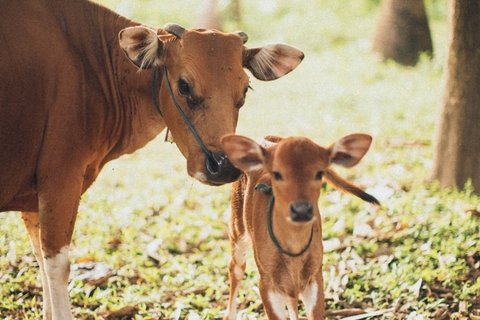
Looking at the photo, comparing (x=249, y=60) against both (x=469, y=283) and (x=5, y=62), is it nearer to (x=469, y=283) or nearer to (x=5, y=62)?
(x=5, y=62)

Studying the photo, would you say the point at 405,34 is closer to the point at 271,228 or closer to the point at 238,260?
the point at 238,260

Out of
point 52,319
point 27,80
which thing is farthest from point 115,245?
point 27,80

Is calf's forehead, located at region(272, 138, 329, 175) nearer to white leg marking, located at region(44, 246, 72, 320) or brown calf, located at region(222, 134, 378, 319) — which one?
brown calf, located at region(222, 134, 378, 319)

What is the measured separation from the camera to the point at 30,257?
7133 millimetres

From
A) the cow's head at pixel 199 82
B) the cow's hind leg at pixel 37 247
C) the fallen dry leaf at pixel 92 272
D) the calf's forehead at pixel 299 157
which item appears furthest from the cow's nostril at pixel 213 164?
the fallen dry leaf at pixel 92 272

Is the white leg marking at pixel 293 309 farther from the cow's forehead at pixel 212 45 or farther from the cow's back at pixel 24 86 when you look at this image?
the cow's back at pixel 24 86

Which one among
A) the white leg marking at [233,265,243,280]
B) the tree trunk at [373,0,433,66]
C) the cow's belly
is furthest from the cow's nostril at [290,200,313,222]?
the tree trunk at [373,0,433,66]

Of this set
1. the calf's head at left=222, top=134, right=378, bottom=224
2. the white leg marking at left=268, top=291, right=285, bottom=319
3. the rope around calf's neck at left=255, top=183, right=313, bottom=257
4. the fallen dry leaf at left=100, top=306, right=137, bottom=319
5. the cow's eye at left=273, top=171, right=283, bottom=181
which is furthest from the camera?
the fallen dry leaf at left=100, top=306, right=137, bottom=319

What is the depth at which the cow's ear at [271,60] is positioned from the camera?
562cm

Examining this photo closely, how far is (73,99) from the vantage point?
5309 mm

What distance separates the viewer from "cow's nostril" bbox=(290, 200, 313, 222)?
4.17 m

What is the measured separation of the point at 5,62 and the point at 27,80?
179 millimetres

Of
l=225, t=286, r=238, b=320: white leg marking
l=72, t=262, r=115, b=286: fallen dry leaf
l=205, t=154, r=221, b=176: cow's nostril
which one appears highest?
l=205, t=154, r=221, b=176: cow's nostril

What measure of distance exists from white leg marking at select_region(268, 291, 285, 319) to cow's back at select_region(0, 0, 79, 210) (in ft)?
6.01
